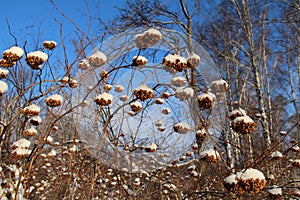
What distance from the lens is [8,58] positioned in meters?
0.97

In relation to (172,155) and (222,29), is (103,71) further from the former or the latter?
(222,29)

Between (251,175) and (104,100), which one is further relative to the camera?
(104,100)

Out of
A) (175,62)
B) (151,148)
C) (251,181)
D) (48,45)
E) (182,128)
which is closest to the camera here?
(251,181)

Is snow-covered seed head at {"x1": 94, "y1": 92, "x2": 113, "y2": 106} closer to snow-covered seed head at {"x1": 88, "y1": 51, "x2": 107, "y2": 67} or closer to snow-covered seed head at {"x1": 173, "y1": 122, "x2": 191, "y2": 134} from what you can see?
snow-covered seed head at {"x1": 88, "y1": 51, "x2": 107, "y2": 67}

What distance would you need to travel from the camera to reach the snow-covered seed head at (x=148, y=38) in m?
0.81

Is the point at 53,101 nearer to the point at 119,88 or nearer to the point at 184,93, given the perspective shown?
the point at 119,88

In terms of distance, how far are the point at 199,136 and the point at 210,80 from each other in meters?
0.18

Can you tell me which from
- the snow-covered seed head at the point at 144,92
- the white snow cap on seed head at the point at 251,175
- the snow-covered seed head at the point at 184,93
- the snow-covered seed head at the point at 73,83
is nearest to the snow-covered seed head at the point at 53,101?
the snow-covered seed head at the point at 73,83

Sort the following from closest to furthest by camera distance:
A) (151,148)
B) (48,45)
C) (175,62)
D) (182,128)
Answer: (175,62) → (182,128) → (151,148) → (48,45)

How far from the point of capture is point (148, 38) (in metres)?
0.82

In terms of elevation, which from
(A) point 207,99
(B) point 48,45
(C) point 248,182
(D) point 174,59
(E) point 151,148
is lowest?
(C) point 248,182

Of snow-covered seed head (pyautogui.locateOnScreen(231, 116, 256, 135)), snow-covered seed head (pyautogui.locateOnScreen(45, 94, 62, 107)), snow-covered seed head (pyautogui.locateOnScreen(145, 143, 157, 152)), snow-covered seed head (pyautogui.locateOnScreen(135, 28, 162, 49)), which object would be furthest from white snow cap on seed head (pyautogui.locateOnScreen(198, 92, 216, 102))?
snow-covered seed head (pyautogui.locateOnScreen(45, 94, 62, 107))

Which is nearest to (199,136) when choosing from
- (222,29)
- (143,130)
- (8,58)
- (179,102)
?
(179,102)

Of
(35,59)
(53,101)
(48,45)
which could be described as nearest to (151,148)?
(53,101)
